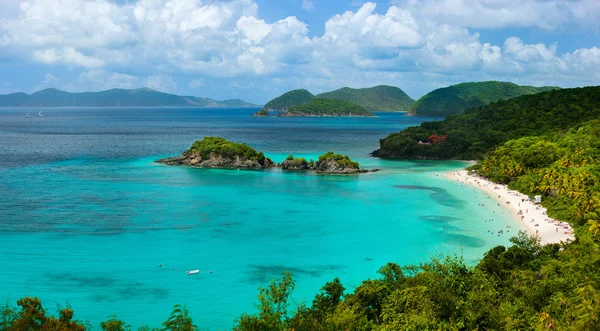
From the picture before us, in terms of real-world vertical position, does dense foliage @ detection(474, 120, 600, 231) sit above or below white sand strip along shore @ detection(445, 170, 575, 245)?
above

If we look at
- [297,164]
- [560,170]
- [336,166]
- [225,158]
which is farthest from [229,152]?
[560,170]

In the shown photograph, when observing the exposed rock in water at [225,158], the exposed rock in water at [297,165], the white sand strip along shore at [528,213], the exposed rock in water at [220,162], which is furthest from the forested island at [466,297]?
the exposed rock in water at [225,158]

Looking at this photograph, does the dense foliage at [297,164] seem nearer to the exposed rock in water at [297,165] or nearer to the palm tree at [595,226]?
the exposed rock in water at [297,165]

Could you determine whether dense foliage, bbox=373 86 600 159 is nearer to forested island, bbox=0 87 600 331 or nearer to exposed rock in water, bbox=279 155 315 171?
exposed rock in water, bbox=279 155 315 171

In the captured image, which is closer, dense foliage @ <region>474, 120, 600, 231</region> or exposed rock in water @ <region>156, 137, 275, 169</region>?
dense foliage @ <region>474, 120, 600, 231</region>

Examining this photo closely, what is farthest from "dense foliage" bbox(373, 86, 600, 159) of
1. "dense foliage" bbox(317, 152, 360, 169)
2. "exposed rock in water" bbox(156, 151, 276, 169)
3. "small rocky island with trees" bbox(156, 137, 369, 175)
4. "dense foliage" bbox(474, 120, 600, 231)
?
"exposed rock in water" bbox(156, 151, 276, 169)

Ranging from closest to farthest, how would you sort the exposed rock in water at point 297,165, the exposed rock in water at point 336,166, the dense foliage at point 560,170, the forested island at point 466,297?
the forested island at point 466,297, the dense foliage at point 560,170, the exposed rock in water at point 336,166, the exposed rock in water at point 297,165
